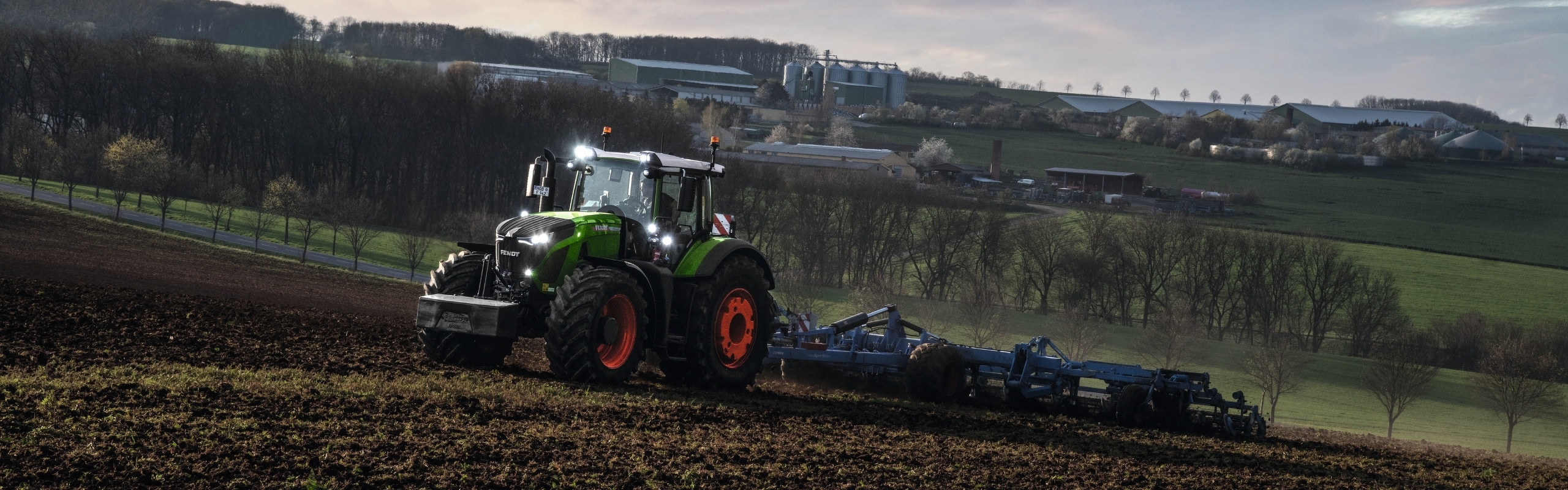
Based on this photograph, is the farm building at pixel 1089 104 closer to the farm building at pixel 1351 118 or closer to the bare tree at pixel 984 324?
the farm building at pixel 1351 118

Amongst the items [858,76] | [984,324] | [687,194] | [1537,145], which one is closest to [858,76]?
[858,76]

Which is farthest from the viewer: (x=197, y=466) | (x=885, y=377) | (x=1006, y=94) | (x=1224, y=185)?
(x=1006, y=94)

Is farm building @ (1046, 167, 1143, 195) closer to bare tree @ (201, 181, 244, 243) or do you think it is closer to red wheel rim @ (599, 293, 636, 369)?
bare tree @ (201, 181, 244, 243)

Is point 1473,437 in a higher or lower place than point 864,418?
lower

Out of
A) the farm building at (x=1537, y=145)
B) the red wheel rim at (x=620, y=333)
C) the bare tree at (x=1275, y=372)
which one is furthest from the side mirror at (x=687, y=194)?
the farm building at (x=1537, y=145)

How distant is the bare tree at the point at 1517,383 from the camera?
3631 cm

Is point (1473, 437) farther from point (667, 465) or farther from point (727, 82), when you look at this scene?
point (727, 82)

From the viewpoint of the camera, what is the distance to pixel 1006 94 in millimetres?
185500

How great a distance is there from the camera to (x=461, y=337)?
1463cm

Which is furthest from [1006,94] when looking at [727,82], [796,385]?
[796,385]

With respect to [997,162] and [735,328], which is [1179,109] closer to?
[997,162]

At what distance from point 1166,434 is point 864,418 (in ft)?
14.6

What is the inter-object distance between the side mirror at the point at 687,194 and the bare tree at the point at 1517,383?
95.9ft

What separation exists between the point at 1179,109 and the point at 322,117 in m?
119
